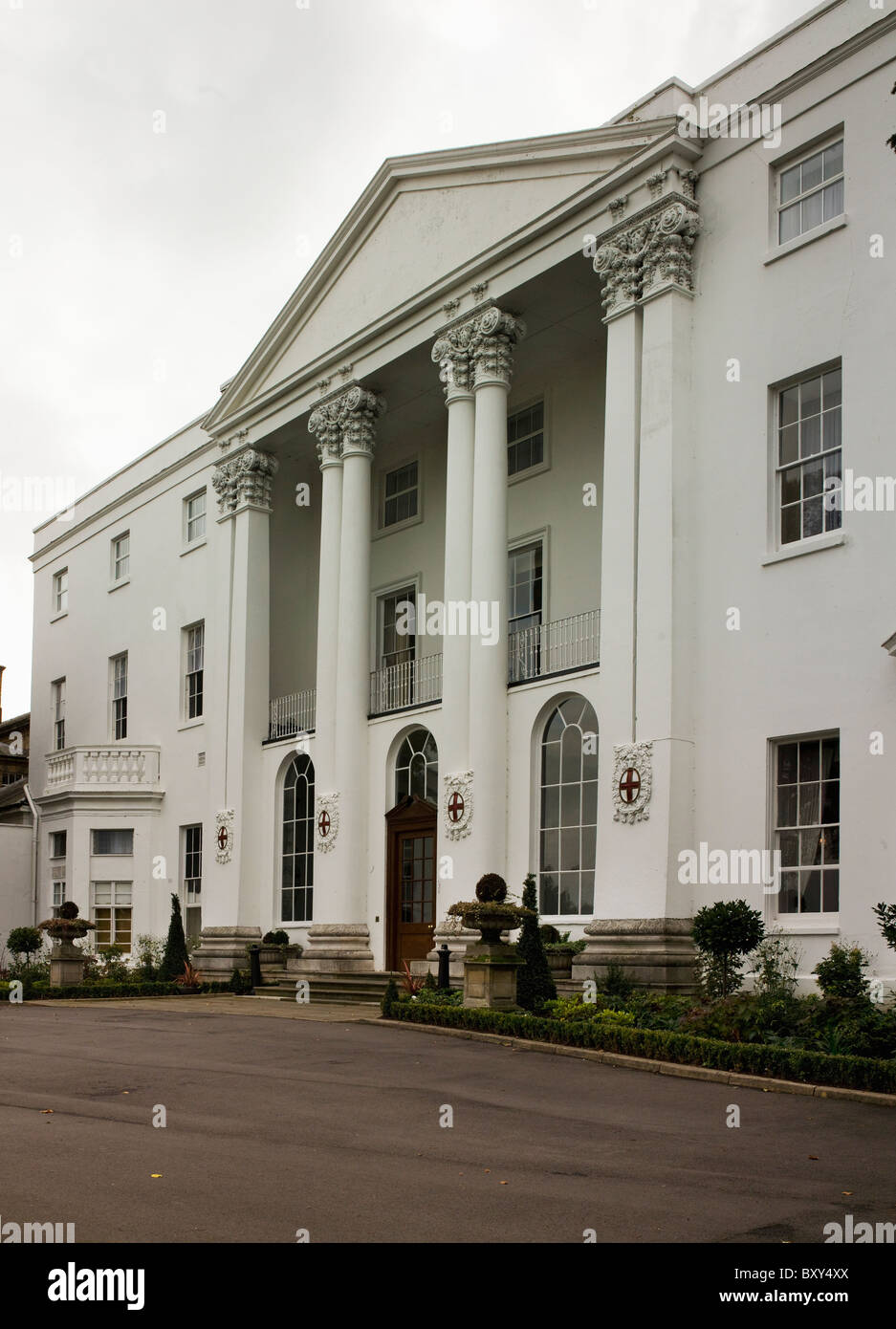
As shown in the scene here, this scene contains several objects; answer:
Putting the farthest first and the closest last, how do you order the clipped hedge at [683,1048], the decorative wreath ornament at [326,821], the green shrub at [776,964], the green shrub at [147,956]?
the green shrub at [147,956]
the decorative wreath ornament at [326,821]
the green shrub at [776,964]
the clipped hedge at [683,1048]

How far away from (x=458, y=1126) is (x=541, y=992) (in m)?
7.68

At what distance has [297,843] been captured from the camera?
2719 centimetres

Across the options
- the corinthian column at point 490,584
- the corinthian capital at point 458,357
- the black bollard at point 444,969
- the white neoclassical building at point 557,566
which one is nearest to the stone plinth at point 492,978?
the white neoclassical building at point 557,566

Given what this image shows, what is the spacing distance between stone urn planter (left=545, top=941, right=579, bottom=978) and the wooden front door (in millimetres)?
4528

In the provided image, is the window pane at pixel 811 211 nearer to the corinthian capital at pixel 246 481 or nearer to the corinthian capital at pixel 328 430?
the corinthian capital at pixel 328 430

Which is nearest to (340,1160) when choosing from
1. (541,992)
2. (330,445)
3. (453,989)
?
(541,992)

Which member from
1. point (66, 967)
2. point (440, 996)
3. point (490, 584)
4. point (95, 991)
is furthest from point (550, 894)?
point (66, 967)

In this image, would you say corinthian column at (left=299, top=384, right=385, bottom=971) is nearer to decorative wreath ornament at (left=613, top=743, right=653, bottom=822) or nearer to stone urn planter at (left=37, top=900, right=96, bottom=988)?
stone urn planter at (left=37, top=900, right=96, bottom=988)

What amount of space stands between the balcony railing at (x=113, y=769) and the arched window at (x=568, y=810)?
532 inches

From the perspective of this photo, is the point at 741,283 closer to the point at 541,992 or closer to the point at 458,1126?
the point at 541,992

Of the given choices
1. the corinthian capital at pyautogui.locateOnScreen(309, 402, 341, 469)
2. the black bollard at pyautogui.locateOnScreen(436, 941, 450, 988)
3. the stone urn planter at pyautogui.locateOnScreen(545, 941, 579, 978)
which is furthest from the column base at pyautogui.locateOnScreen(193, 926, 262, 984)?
the corinthian capital at pyautogui.locateOnScreen(309, 402, 341, 469)

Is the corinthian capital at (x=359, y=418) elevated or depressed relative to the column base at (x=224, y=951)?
elevated

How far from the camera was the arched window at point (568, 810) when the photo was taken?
20328 millimetres

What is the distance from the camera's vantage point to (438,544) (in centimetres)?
2688
